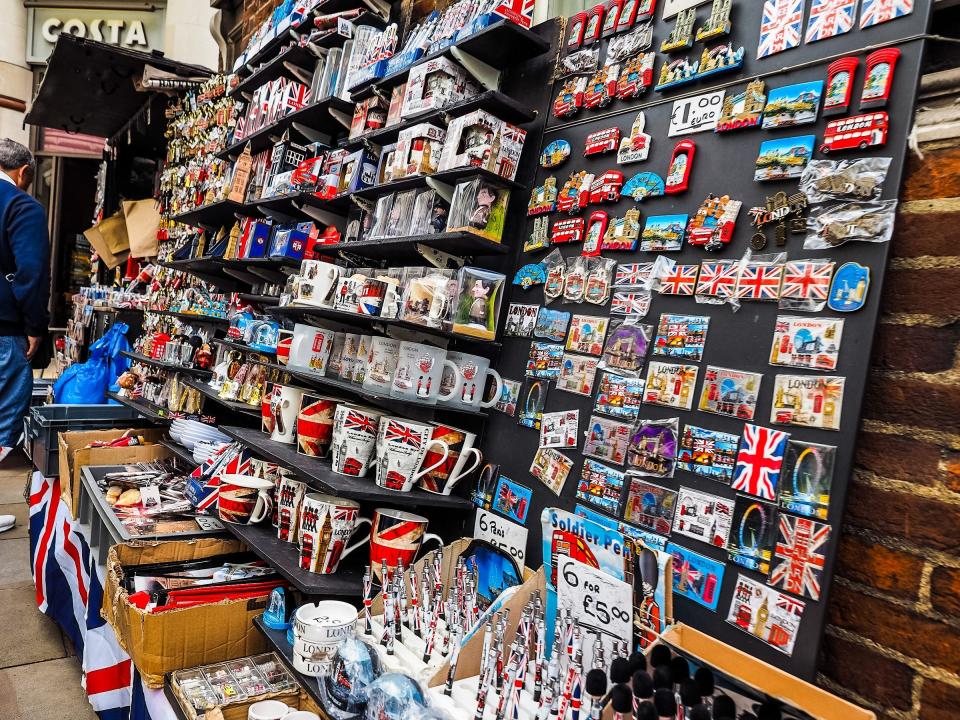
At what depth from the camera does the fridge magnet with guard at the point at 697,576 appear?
1.13 meters

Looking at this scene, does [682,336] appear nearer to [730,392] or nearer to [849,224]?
[730,392]

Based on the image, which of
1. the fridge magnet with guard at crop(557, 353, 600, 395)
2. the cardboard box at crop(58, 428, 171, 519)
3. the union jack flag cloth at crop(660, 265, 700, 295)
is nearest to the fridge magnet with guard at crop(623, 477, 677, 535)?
the fridge magnet with guard at crop(557, 353, 600, 395)

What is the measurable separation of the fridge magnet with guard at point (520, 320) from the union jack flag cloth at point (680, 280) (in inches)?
15.0

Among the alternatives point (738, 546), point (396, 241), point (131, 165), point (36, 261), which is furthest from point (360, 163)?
point (131, 165)

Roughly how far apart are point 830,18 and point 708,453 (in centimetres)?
81

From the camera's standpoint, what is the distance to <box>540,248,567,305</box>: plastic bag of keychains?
5.05 feet

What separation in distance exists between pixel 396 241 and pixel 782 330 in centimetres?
102

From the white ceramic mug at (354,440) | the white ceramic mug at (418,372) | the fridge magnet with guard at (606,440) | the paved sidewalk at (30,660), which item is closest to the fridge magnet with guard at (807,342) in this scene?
the fridge magnet with guard at (606,440)

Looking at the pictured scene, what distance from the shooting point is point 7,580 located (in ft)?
10.7

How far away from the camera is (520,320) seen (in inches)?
64.6

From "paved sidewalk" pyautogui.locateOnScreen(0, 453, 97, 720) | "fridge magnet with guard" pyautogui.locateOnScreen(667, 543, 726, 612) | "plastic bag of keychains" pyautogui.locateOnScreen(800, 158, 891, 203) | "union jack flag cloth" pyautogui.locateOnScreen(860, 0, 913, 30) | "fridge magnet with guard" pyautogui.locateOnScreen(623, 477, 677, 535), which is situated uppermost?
"union jack flag cloth" pyautogui.locateOnScreen(860, 0, 913, 30)

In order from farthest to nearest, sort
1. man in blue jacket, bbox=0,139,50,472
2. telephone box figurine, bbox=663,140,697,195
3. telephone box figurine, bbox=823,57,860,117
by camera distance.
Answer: man in blue jacket, bbox=0,139,50,472 < telephone box figurine, bbox=663,140,697,195 < telephone box figurine, bbox=823,57,860,117

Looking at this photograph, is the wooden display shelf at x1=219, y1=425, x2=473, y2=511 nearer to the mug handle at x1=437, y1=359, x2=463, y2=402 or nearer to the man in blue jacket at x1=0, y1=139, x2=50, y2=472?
the mug handle at x1=437, y1=359, x2=463, y2=402

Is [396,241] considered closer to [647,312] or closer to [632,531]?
[647,312]
